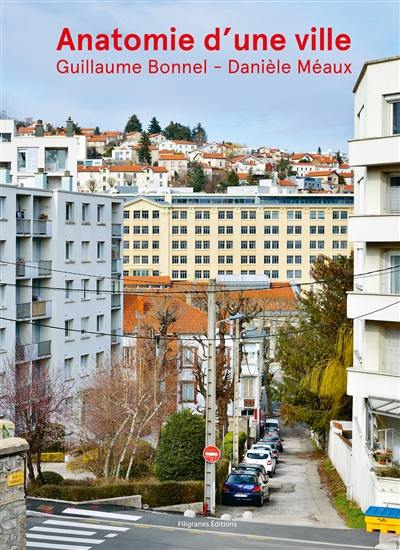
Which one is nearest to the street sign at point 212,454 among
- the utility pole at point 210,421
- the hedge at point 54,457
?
the utility pole at point 210,421

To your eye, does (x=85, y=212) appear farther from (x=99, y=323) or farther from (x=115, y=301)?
(x=99, y=323)

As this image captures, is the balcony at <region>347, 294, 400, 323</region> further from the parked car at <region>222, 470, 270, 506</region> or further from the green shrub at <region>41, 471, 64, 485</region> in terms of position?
the green shrub at <region>41, 471, 64, 485</region>

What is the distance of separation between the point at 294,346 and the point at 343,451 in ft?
51.3

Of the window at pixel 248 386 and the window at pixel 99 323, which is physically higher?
the window at pixel 99 323

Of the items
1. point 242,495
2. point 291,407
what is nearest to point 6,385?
point 242,495

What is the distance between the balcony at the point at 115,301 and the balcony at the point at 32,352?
28.3 ft

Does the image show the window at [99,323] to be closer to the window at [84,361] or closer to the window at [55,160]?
the window at [84,361]

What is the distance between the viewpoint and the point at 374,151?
102 ft

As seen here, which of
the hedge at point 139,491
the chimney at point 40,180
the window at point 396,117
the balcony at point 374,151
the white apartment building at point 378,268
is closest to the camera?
the balcony at point 374,151

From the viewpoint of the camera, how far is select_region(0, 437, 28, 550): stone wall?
16641 mm

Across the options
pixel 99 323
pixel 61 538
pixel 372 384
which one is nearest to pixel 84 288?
pixel 99 323

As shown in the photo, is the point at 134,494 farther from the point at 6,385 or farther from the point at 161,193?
the point at 161,193

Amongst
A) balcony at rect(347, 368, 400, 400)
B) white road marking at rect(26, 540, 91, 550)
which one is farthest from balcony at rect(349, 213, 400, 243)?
white road marking at rect(26, 540, 91, 550)

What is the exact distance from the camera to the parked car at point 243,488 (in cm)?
3481
